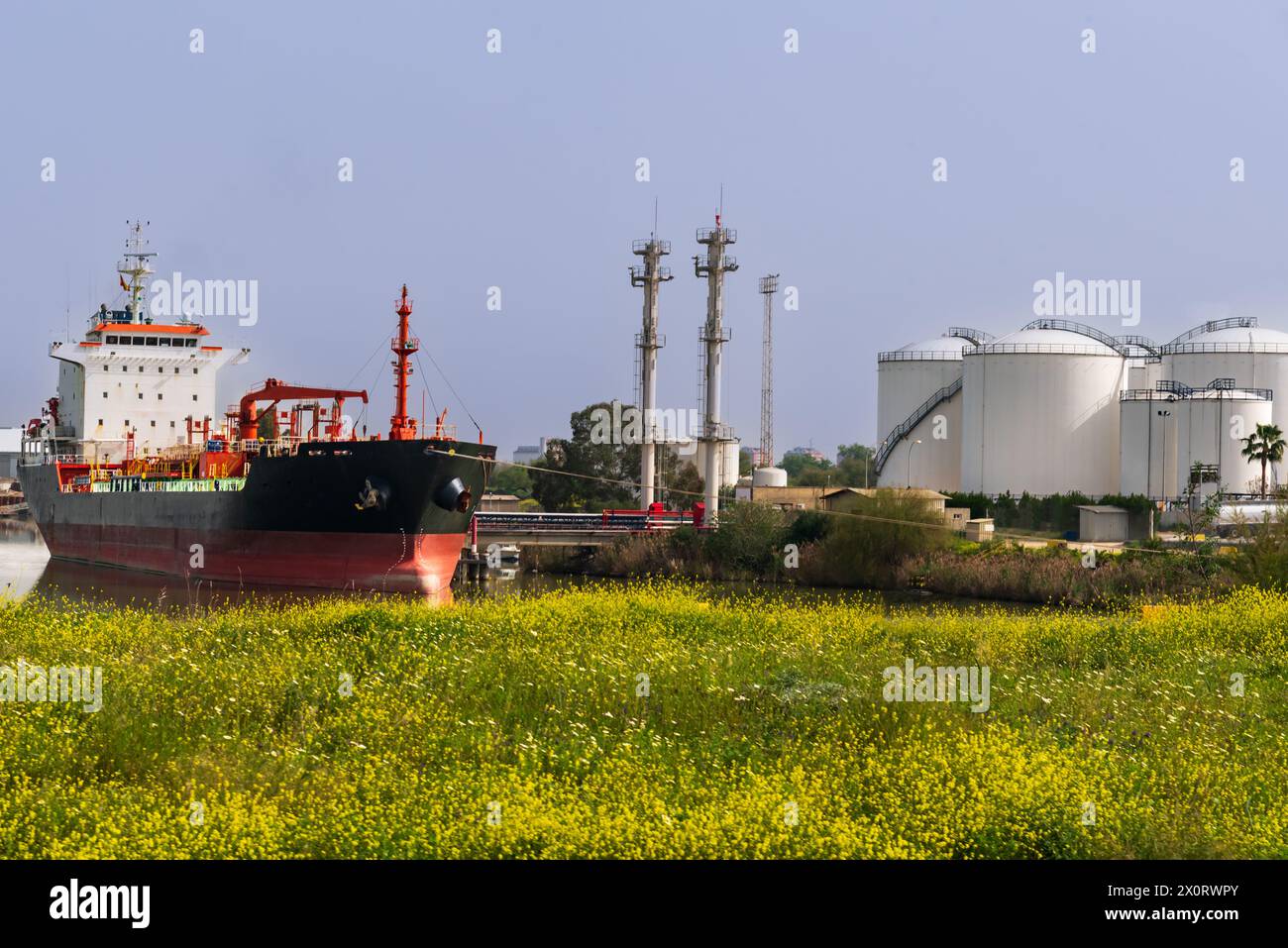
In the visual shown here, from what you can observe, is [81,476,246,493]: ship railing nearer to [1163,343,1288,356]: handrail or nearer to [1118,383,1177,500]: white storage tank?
[1118,383,1177,500]: white storage tank

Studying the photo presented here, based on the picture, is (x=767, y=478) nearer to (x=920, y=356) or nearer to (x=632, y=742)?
(x=920, y=356)

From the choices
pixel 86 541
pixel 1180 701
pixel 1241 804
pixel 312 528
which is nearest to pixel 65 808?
pixel 1241 804

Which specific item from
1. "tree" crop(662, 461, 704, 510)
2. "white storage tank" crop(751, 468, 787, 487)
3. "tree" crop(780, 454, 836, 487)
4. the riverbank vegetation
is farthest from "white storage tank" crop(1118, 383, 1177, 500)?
"tree" crop(780, 454, 836, 487)

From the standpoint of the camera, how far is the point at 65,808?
399 inches

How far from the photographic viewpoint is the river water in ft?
121

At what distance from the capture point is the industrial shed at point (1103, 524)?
57.0 meters

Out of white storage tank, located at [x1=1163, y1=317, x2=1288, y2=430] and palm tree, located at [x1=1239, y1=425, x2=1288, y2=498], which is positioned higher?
white storage tank, located at [x1=1163, y1=317, x2=1288, y2=430]

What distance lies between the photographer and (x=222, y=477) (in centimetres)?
4325

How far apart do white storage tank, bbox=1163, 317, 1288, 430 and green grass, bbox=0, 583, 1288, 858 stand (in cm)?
4913
